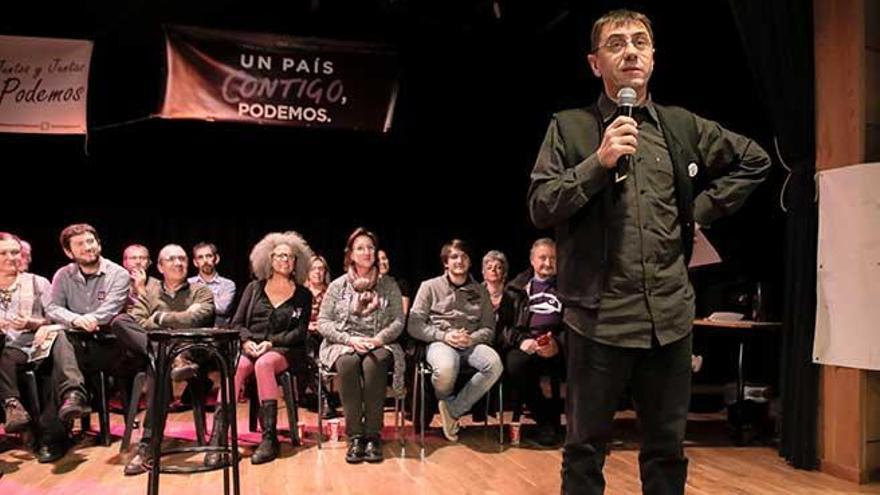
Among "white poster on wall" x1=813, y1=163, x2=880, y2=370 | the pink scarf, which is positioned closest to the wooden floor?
"white poster on wall" x1=813, y1=163, x2=880, y2=370

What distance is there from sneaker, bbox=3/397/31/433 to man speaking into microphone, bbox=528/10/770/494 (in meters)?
3.04

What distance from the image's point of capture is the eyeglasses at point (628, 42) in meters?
1.67

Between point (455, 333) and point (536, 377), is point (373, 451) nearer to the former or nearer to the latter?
point (455, 333)

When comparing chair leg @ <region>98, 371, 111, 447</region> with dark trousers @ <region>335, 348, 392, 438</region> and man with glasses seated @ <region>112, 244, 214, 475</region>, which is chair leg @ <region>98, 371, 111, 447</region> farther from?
dark trousers @ <region>335, 348, 392, 438</region>

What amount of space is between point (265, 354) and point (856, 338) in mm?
2849

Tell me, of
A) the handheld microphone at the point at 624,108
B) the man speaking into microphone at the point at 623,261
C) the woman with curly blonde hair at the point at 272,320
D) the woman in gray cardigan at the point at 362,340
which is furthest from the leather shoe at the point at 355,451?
the handheld microphone at the point at 624,108

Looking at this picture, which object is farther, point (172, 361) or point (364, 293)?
point (364, 293)

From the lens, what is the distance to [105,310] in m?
4.12

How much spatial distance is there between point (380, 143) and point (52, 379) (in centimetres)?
339

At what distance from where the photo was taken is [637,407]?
1682mm

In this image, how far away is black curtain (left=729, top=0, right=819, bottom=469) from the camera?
3.77m

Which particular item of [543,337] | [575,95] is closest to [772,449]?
[543,337]

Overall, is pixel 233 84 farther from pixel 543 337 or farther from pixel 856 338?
pixel 856 338

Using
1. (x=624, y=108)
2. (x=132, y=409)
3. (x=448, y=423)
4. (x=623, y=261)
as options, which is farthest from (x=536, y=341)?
(x=624, y=108)
